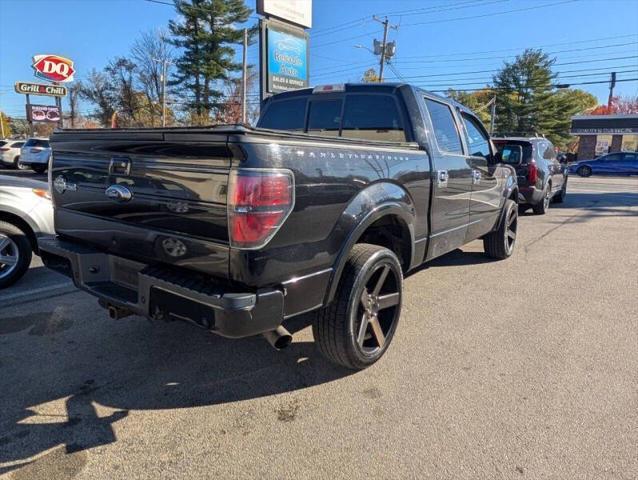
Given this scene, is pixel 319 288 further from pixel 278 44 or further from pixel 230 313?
pixel 278 44

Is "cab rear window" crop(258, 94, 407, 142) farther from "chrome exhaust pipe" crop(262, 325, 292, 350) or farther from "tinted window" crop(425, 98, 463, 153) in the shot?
"chrome exhaust pipe" crop(262, 325, 292, 350)

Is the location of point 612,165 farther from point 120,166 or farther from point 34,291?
point 120,166

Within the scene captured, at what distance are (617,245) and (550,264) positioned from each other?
227cm

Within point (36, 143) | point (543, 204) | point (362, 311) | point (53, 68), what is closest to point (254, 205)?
point (362, 311)

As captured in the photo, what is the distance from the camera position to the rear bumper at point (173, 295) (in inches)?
88.1

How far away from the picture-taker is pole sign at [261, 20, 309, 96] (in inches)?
578

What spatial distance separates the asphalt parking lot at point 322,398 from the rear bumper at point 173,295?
654 millimetres

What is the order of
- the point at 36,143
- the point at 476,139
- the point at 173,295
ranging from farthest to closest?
the point at 36,143 → the point at 476,139 → the point at 173,295

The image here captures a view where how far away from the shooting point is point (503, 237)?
20.3ft

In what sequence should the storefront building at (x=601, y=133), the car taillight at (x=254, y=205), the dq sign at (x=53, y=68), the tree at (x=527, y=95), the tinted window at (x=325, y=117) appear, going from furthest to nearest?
the tree at (x=527, y=95), the storefront building at (x=601, y=133), the dq sign at (x=53, y=68), the tinted window at (x=325, y=117), the car taillight at (x=254, y=205)

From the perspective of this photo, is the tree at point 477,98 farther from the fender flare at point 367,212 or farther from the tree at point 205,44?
the fender flare at point 367,212

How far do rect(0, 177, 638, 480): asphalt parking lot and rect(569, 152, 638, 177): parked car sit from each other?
3118 centimetres

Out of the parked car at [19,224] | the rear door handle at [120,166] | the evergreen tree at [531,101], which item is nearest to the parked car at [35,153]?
the parked car at [19,224]

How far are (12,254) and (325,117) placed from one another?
3.52 metres
